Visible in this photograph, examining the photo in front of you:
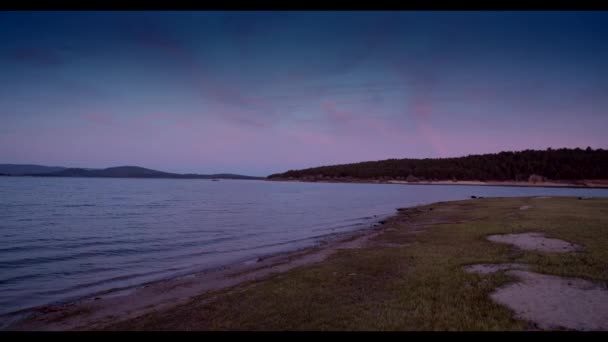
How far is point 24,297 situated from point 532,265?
62.1 ft

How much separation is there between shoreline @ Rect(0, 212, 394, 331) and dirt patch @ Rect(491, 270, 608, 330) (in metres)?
8.91

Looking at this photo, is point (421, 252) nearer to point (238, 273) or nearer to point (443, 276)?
point (443, 276)

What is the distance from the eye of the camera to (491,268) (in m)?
13.0

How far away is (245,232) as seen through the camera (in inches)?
1142

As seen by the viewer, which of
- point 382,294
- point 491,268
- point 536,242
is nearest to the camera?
point 382,294

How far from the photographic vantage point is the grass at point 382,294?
27.6 feet

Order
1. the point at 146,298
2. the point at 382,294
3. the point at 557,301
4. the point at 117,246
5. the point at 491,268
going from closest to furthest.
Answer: the point at 557,301 → the point at 382,294 → the point at 146,298 → the point at 491,268 → the point at 117,246

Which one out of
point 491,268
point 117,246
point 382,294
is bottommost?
point 117,246

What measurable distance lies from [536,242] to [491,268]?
7.10m

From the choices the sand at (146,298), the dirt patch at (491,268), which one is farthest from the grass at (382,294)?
the sand at (146,298)

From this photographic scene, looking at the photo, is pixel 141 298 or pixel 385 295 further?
pixel 141 298

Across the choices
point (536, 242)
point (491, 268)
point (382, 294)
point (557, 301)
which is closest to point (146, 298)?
point (382, 294)

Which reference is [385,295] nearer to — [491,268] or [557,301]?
[557,301]

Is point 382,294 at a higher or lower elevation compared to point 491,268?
lower
